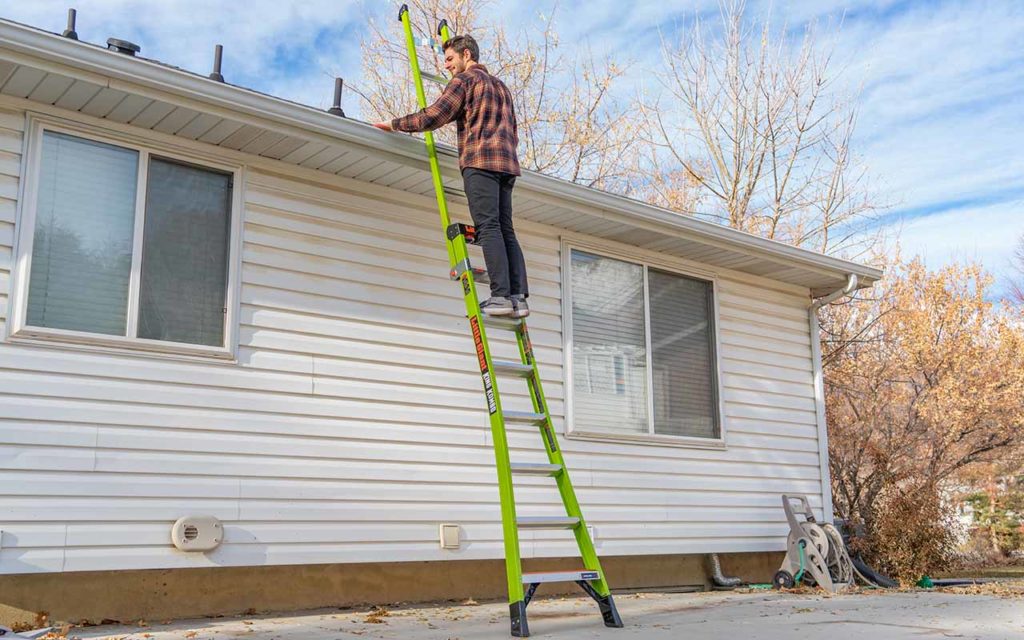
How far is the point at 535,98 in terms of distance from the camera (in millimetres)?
15266

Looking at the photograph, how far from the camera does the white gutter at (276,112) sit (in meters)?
4.40

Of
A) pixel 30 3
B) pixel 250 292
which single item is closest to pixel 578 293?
pixel 250 292

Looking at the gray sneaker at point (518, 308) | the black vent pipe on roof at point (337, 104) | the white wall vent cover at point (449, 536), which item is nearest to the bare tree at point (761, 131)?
the black vent pipe on roof at point (337, 104)

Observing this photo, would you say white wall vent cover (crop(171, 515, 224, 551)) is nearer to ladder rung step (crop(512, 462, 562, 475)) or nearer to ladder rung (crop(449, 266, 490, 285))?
ladder rung step (crop(512, 462, 562, 475))

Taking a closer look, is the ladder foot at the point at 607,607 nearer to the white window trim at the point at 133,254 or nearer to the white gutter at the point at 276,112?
the white window trim at the point at 133,254

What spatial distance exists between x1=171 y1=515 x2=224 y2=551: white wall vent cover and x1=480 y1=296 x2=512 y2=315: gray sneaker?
1861 millimetres

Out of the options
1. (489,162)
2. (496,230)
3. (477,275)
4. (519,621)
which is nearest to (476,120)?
(489,162)

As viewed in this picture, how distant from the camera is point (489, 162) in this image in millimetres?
5094

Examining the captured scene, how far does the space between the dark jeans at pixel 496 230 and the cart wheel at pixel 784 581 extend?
12.3 ft

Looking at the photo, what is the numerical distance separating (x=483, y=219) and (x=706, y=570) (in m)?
3.95

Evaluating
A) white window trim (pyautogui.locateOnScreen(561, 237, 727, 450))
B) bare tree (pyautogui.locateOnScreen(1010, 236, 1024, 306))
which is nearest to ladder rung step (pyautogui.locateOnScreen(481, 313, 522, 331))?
white window trim (pyautogui.locateOnScreen(561, 237, 727, 450))

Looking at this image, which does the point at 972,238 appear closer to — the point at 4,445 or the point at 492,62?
the point at 492,62

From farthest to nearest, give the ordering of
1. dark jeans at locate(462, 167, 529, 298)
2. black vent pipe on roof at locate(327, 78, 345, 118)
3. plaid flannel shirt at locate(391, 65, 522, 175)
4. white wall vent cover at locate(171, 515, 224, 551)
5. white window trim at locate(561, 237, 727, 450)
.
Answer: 1. white window trim at locate(561, 237, 727, 450)
2. black vent pipe on roof at locate(327, 78, 345, 118)
3. plaid flannel shirt at locate(391, 65, 522, 175)
4. dark jeans at locate(462, 167, 529, 298)
5. white wall vent cover at locate(171, 515, 224, 551)

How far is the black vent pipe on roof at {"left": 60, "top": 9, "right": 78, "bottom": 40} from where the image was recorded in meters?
4.74
